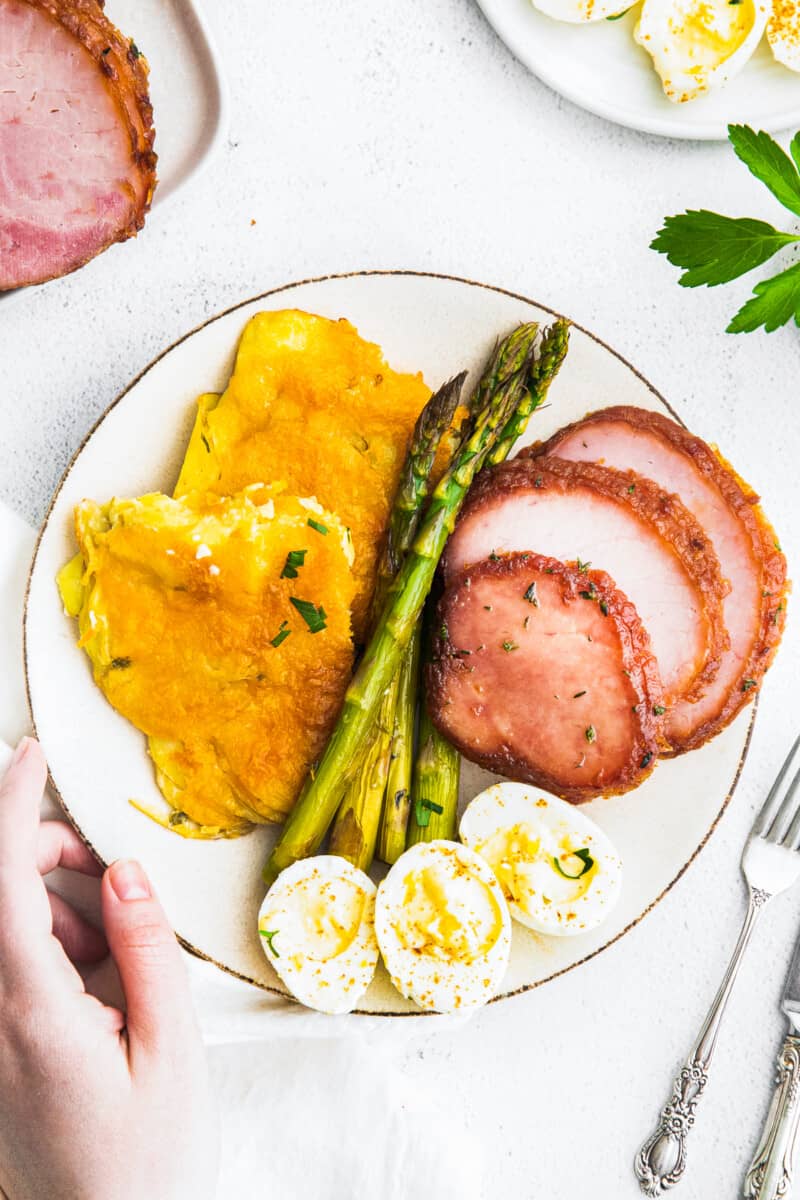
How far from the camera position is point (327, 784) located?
2.99 m

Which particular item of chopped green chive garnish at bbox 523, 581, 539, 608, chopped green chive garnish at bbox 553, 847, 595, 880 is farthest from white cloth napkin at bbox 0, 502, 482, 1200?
chopped green chive garnish at bbox 523, 581, 539, 608

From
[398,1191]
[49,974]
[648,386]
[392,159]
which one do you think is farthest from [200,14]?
[398,1191]

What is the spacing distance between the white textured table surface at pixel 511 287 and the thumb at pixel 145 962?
73 cm

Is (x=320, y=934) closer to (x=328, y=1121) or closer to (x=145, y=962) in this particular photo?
(x=145, y=962)

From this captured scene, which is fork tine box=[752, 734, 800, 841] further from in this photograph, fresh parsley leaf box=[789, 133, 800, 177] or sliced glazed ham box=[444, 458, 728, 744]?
fresh parsley leaf box=[789, 133, 800, 177]

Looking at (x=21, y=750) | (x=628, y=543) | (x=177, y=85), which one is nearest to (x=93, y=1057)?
(x=21, y=750)

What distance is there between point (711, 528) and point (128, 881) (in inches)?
75.3

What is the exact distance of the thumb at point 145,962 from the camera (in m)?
2.72

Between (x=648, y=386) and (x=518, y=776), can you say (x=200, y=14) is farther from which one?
(x=518, y=776)

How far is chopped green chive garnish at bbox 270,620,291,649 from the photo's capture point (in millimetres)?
2889

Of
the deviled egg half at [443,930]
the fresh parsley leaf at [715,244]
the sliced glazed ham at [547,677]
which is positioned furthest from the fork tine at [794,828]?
the fresh parsley leaf at [715,244]

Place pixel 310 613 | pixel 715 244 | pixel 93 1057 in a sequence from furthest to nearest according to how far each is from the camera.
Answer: pixel 715 244, pixel 310 613, pixel 93 1057

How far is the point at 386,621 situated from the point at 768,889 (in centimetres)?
158

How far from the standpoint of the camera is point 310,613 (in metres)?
2.88
